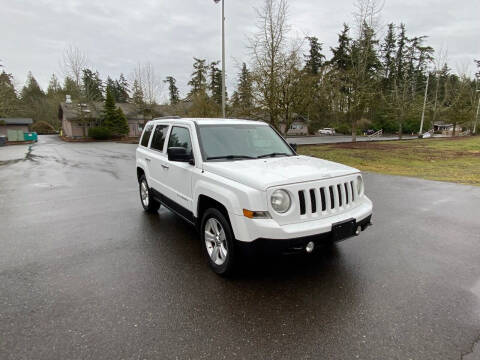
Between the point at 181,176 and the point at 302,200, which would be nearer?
the point at 302,200

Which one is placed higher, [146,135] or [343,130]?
[343,130]

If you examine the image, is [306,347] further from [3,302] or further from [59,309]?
[3,302]

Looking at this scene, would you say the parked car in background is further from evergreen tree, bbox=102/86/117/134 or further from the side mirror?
the side mirror

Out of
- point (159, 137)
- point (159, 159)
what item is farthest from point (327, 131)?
point (159, 159)

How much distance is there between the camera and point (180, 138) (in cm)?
451

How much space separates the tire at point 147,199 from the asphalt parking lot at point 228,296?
0.55m

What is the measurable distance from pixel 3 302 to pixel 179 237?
2301 millimetres

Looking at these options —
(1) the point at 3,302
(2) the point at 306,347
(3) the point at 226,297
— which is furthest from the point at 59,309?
(2) the point at 306,347

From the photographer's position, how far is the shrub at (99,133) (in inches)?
1564

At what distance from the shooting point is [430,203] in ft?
22.1

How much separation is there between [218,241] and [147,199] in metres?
3.05

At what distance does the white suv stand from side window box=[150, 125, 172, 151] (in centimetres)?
19

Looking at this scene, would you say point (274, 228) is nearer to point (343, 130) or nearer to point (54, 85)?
point (343, 130)

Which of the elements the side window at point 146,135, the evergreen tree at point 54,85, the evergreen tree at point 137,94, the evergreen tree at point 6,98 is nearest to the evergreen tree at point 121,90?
the evergreen tree at point 54,85
